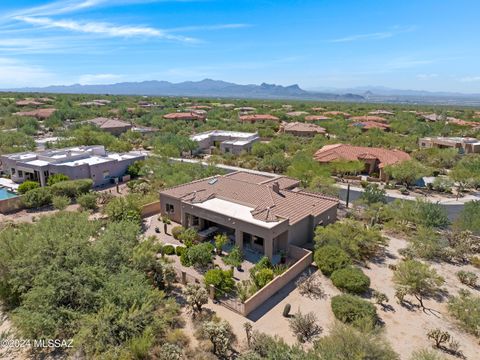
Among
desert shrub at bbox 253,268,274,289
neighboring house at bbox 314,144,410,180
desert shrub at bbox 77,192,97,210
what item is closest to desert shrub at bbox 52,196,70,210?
desert shrub at bbox 77,192,97,210

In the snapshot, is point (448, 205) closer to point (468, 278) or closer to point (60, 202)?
point (468, 278)

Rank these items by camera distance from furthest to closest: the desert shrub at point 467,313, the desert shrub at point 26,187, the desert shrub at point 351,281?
the desert shrub at point 26,187 → the desert shrub at point 351,281 → the desert shrub at point 467,313

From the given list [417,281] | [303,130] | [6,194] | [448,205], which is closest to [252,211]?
[417,281]

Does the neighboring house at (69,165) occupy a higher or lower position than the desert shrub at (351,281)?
higher

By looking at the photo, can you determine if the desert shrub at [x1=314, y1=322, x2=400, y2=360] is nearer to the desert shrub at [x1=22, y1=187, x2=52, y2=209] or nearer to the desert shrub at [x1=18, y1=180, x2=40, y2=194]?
the desert shrub at [x1=22, y1=187, x2=52, y2=209]

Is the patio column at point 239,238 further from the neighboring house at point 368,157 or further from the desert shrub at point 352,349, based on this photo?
the neighboring house at point 368,157

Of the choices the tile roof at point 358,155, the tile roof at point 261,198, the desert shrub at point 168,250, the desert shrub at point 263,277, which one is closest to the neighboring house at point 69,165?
the tile roof at point 261,198

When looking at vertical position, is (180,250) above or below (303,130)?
below
